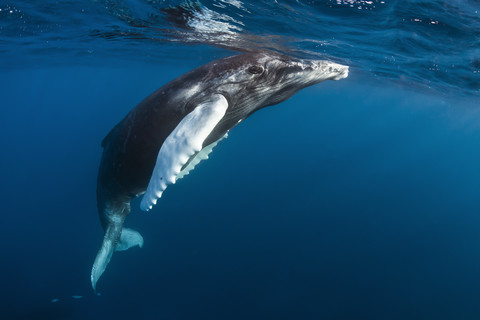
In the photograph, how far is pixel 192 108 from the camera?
3.62m

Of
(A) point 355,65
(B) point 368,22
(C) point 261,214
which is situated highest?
(B) point 368,22

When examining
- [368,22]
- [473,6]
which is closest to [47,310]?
[368,22]

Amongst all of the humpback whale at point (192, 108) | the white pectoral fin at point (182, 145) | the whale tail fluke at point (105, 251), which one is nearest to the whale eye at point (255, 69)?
the humpback whale at point (192, 108)

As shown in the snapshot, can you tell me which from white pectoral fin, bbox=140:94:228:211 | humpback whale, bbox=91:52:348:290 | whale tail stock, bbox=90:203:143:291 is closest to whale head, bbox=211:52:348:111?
humpback whale, bbox=91:52:348:290

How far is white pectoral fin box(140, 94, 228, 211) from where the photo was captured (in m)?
2.93

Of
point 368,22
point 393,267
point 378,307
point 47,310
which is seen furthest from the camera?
point 393,267

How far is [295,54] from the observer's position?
49.8 ft

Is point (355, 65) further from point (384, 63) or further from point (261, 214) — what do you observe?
point (261, 214)

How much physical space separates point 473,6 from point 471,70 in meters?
8.68

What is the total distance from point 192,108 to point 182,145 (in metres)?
0.85

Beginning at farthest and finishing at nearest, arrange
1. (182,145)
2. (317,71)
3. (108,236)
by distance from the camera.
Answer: (108,236), (317,71), (182,145)

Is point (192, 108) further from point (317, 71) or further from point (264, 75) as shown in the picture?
point (317, 71)

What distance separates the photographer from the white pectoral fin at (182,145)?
2932 mm

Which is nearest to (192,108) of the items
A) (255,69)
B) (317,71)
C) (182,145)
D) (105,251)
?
(182,145)
